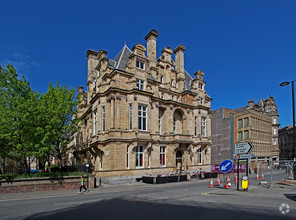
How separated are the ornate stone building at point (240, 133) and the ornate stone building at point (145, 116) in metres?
21.9

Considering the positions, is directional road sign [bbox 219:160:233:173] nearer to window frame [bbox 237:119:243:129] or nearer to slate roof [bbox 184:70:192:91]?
slate roof [bbox 184:70:192:91]

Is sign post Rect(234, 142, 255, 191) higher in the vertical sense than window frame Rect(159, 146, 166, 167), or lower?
higher

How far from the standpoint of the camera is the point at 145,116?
2680 cm

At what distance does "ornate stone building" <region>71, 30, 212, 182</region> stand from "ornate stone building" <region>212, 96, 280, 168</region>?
72.0ft

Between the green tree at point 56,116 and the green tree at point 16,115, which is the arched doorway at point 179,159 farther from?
the green tree at point 16,115

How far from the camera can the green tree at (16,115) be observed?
59.8 ft

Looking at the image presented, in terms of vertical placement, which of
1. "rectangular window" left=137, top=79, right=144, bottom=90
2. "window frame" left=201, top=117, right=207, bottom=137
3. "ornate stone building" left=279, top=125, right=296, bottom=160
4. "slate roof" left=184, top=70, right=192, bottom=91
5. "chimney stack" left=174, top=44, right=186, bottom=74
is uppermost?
"chimney stack" left=174, top=44, right=186, bottom=74

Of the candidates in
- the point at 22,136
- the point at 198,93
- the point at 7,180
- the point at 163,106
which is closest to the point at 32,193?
the point at 7,180

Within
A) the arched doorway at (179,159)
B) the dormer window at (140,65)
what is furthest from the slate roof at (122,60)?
the arched doorway at (179,159)

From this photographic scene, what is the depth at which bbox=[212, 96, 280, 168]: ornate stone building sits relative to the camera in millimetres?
52219

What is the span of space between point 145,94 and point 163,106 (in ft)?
15.7

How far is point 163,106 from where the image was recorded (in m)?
30.0

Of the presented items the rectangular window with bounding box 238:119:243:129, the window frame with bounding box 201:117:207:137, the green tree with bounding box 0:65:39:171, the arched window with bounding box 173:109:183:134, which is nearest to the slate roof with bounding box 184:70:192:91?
the arched window with bounding box 173:109:183:134

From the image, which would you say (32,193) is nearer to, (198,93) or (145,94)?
(145,94)
